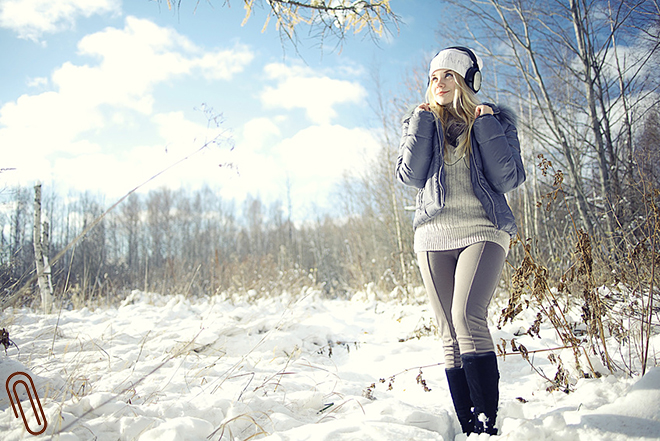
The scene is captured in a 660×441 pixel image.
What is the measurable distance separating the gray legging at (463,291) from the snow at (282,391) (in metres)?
0.30

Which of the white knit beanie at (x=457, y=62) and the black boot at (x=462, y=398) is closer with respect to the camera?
the black boot at (x=462, y=398)

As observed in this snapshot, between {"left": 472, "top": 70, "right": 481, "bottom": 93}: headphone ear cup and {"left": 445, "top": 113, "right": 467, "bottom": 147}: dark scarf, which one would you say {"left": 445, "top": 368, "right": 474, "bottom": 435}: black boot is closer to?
{"left": 445, "top": 113, "right": 467, "bottom": 147}: dark scarf

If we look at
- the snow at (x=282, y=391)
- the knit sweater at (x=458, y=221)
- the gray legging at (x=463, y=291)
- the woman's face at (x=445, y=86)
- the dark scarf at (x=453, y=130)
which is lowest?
the snow at (x=282, y=391)

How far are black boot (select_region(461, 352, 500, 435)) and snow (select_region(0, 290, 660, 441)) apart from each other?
70 mm

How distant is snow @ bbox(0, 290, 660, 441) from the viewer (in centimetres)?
134

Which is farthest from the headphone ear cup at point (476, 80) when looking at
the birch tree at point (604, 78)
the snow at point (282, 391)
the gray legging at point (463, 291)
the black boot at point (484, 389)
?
the birch tree at point (604, 78)

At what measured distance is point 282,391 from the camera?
222 centimetres

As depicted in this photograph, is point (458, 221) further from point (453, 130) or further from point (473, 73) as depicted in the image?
point (473, 73)

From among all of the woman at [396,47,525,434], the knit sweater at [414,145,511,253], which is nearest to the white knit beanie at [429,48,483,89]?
the woman at [396,47,525,434]

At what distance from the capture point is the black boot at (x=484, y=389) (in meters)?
1.37

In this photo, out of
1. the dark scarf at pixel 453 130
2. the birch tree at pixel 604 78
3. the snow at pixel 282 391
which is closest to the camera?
the snow at pixel 282 391

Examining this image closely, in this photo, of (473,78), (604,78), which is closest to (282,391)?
(473,78)

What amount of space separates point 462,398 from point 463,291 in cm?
46

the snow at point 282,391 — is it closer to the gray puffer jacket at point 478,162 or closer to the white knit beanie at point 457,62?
the gray puffer jacket at point 478,162
